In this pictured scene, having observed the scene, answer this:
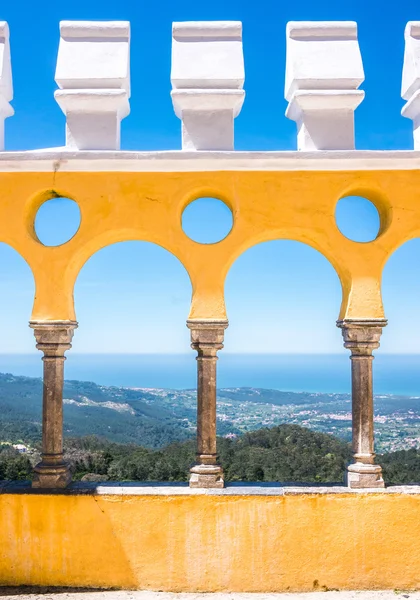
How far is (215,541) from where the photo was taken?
19.9 feet

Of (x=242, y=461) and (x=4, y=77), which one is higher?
(x=4, y=77)

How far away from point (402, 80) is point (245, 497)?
4368mm

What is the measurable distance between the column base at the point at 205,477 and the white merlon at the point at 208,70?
119 inches

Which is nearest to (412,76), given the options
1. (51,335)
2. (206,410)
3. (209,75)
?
(209,75)

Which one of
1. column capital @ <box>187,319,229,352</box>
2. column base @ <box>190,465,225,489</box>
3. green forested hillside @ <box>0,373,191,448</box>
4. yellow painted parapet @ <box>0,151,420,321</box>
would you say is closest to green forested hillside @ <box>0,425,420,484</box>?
column base @ <box>190,465,225,489</box>

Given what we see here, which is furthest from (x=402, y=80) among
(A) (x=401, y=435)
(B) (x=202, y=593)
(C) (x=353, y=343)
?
(A) (x=401, y=435)

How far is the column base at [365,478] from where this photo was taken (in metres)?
6.09

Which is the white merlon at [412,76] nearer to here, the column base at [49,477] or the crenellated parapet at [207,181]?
the crenellated parapet at [207,181]

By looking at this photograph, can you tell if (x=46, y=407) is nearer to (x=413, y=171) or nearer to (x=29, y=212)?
(x=29, y=212)

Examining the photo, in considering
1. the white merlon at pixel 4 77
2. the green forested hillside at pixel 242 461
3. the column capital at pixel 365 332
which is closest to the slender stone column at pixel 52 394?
the white merlon at pixel 4 77

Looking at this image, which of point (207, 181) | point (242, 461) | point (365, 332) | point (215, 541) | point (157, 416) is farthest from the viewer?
point (157, 416)

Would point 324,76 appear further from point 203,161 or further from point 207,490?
point 207,490

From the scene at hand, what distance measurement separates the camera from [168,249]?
20.9 feet

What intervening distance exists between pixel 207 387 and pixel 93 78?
3.09 m
